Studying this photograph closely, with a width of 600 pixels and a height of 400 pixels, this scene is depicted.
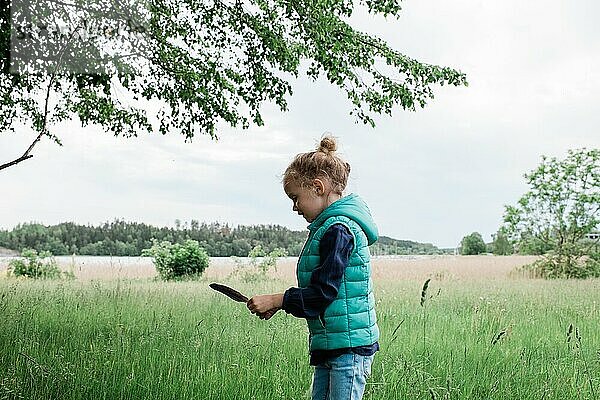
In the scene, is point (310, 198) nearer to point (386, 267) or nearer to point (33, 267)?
point (386, 267)

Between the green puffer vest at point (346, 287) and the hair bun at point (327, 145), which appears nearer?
the green puffer vest at point (346, 287)

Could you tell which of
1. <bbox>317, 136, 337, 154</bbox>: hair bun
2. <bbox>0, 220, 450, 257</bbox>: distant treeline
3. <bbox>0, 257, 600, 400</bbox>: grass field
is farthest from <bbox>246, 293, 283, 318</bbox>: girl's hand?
<bbox>0, 220, 450, 257</bbox>: distant treeline

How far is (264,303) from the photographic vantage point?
1645 millimetres

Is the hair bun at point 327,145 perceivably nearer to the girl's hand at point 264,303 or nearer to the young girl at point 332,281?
the young girl at point 332,281

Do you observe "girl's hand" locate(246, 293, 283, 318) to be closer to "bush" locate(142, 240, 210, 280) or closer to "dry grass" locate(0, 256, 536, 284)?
"dry grass" locate(0, 256, 536, 284)

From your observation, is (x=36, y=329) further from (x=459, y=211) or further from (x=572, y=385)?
(x=459, y=211)

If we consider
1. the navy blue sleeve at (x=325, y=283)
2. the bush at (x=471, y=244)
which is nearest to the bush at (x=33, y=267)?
the bush at (x=471, y=244)

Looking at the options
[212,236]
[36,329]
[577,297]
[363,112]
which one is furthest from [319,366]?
[212,236]

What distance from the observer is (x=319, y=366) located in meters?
1.77

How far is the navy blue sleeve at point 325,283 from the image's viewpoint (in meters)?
1.63

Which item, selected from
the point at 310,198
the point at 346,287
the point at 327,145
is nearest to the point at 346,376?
the point at 346,287

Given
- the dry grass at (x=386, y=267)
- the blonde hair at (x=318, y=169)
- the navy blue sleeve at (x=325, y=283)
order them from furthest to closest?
the dry grass at (x=386, y=267) < the blonde hair at (x=318, y=169) < the navy blue sleeve at (x=325, y=283)

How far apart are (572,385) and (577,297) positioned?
10.3ft

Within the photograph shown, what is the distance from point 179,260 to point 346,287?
21.3 feet
